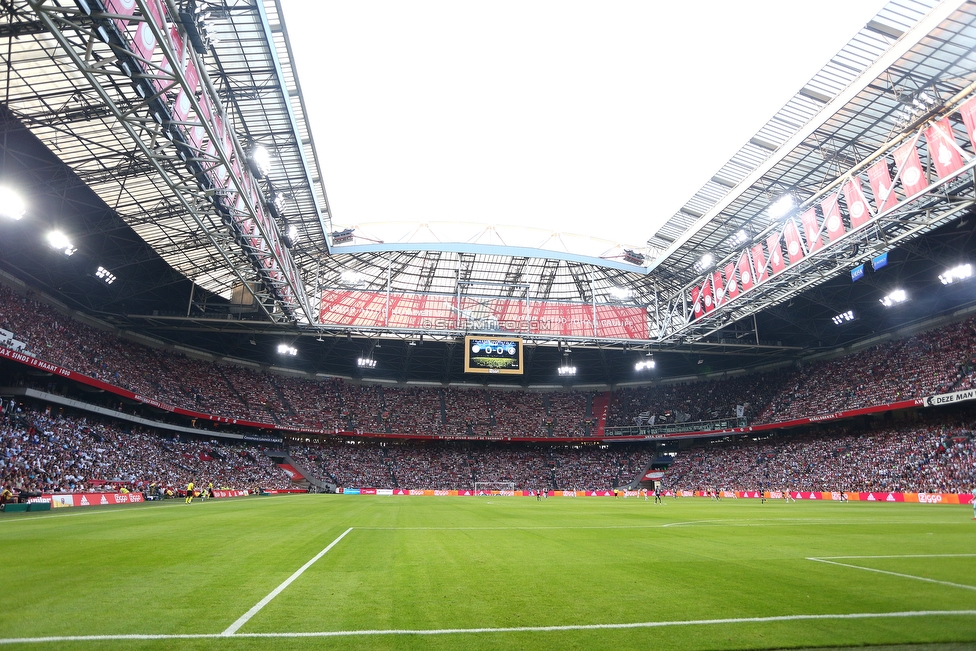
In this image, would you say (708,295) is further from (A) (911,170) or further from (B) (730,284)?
(A) (911,170)

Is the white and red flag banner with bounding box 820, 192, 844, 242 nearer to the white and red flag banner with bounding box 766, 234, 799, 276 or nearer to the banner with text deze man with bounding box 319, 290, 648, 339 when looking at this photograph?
the white and red flag banner with bounding box 766, 234, 799, 276

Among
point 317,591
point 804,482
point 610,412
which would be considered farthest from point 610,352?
point 317,591

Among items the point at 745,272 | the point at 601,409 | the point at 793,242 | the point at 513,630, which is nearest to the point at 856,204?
the point at 793,242

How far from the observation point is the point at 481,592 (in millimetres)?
7910

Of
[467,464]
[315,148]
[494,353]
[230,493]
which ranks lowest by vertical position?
[230,493]

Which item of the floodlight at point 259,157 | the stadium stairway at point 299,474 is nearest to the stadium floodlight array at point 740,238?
the floodlight at point 259,157

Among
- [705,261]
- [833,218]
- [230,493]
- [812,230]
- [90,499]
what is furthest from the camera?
[230,493]

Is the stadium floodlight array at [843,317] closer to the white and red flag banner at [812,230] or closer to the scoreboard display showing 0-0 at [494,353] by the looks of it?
the white and red flag banner at [812,230]

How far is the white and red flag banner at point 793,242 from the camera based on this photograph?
29641 millimetres

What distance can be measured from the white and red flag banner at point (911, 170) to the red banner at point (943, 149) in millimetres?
565

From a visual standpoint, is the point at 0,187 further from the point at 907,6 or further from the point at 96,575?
the point at 907,6

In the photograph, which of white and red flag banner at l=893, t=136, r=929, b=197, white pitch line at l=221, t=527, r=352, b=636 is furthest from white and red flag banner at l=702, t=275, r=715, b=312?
white pitch line at l=221, t=527, r=352, b=636

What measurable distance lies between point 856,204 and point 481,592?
90.1 feet

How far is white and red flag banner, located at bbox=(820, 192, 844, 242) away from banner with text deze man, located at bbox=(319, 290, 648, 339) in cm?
2444
